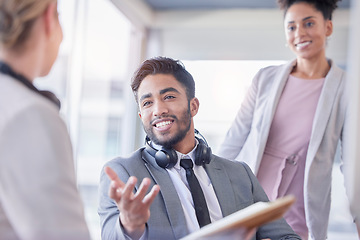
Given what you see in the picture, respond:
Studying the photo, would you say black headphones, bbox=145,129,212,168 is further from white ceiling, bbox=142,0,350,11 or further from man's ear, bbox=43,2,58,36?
white ceiling, bbox=142,0,350,11

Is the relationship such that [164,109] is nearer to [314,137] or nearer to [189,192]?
[189,192]

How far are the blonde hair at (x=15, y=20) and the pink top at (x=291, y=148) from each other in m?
1.86

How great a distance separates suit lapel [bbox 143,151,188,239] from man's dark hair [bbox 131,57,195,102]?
0.36m

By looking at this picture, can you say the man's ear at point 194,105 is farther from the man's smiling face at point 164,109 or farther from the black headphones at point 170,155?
the black headphones at point 170,155

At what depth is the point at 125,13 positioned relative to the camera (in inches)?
205

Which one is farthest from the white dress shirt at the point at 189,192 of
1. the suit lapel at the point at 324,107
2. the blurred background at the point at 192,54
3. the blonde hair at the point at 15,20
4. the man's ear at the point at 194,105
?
the blurred background at the point at 192,54

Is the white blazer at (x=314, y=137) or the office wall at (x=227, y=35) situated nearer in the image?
the white blazer at (x=314, y=137)

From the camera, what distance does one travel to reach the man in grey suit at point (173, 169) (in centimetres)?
175

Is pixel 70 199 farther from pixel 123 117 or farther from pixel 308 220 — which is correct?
pixel 123 117

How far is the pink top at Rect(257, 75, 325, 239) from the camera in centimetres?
258

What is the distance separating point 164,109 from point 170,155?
21 cm

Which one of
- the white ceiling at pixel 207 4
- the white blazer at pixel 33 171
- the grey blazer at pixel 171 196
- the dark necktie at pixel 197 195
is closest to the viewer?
the white blazer at pixel 33 171

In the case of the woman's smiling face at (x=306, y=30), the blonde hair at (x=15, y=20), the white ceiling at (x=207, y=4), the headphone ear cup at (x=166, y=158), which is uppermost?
the white ceiling at (x=207, y=4)

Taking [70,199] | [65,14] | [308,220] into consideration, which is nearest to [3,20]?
[70,199]
